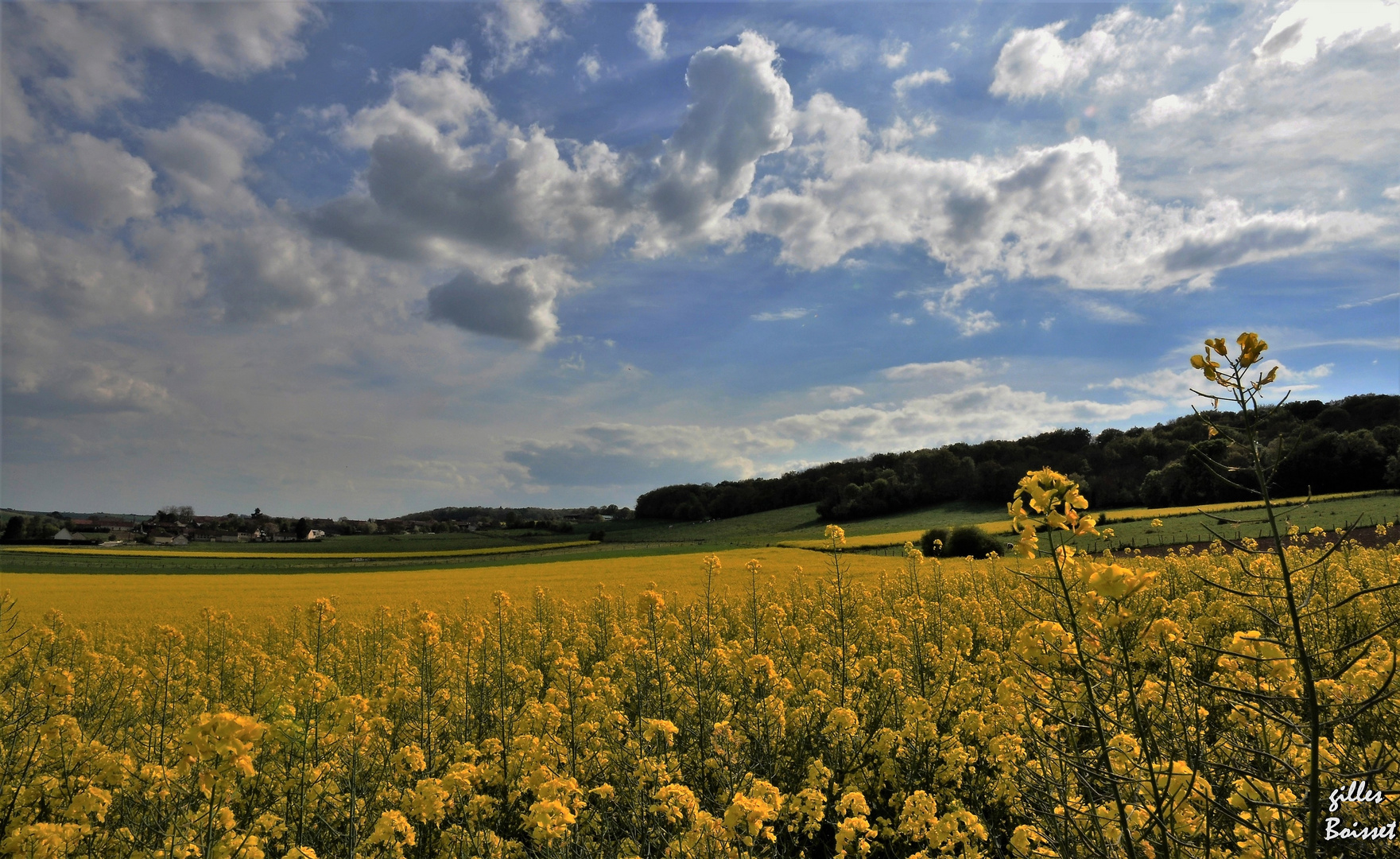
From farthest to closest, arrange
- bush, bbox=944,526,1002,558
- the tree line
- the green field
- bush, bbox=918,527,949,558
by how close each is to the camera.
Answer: the tree line → bush, bbox=918,527,949,558 → bush, bbox=944,526,1002,558 → the green field

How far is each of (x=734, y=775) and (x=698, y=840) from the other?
1123mm

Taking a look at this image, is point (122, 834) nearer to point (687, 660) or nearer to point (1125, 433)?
point (687, 660)

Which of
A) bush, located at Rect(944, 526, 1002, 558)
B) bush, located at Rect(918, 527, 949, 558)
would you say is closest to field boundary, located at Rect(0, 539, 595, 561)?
bush, located at Rect(918, 527, 949, 558)

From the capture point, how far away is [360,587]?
24.1m

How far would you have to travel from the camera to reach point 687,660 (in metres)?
8.46

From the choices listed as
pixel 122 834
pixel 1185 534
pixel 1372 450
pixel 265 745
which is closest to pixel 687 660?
pixel 265 745

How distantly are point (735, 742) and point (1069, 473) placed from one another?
177ft

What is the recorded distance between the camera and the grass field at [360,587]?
55.8 feet
